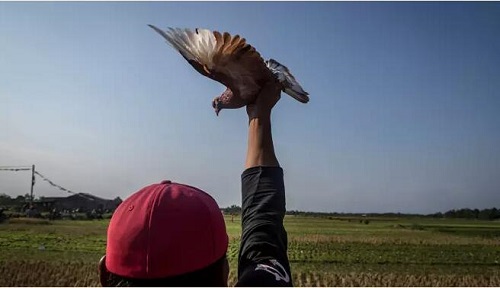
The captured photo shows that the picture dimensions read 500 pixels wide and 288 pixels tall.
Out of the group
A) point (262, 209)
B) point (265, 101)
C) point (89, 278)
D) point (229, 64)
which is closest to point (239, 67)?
point (229, 64)

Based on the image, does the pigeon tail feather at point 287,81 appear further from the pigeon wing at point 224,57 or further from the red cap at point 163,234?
the red cap at point 163,234

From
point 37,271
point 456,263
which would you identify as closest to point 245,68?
point 37,271

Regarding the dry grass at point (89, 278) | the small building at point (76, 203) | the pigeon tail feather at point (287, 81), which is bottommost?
the dry grass at point (89, 278)

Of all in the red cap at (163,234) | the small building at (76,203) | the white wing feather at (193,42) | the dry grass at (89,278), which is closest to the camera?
the red cap at (163,234)

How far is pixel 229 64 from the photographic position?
1556mm

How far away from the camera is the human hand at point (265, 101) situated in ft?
5.01

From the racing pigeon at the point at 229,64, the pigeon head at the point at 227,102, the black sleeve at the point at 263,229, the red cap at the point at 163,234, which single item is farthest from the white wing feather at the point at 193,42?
the red cap at the point at 163,234

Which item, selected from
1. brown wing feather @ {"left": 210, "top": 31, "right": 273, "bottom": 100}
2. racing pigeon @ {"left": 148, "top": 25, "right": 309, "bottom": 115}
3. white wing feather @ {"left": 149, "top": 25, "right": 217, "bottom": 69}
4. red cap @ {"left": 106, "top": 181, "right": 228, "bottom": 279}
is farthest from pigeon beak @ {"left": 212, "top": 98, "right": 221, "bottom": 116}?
red cap @ {"left": 106, "top": 181, "right": 228, "bottom": 279}

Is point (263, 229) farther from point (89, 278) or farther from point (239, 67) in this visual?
point (89, 278)

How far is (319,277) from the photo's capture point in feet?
59.8

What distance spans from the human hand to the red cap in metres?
0.52

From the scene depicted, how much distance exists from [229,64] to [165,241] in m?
0.77

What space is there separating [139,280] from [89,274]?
1804cm

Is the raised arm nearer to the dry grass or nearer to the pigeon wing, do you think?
the pigeon wing
